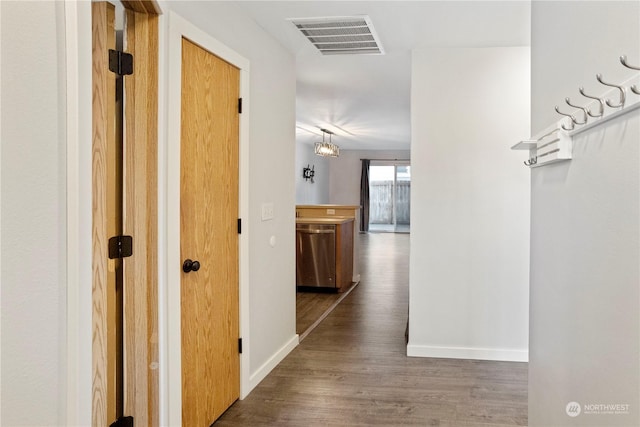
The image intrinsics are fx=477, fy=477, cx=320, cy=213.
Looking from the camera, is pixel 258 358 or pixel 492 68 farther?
pixel 492 68

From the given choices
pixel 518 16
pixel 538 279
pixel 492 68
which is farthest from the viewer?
pixel 492 68

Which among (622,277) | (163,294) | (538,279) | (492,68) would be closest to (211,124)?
(163,294)

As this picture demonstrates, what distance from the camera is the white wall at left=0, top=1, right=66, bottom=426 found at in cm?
95

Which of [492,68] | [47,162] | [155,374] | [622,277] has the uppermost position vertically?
[492,68]

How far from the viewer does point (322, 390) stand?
300 cm

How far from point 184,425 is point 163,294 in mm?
674

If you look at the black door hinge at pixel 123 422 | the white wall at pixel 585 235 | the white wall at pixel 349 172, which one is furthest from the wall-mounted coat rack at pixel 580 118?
the white wall at pixel 349 172

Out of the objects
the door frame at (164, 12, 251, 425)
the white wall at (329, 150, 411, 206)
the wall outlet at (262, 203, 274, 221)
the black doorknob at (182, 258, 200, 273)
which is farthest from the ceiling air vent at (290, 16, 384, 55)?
the white wall at (329, 150, 411, 206)

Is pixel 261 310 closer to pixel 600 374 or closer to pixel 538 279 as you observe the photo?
pixel 538 279

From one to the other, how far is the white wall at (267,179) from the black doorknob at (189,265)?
62cm

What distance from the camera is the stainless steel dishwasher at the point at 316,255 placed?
5.87 meters

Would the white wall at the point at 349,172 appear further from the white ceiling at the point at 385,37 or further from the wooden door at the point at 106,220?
the wooden door at the point at 106,220

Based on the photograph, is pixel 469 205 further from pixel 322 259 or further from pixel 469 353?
pixel 322 259

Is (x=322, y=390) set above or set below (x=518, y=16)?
below
